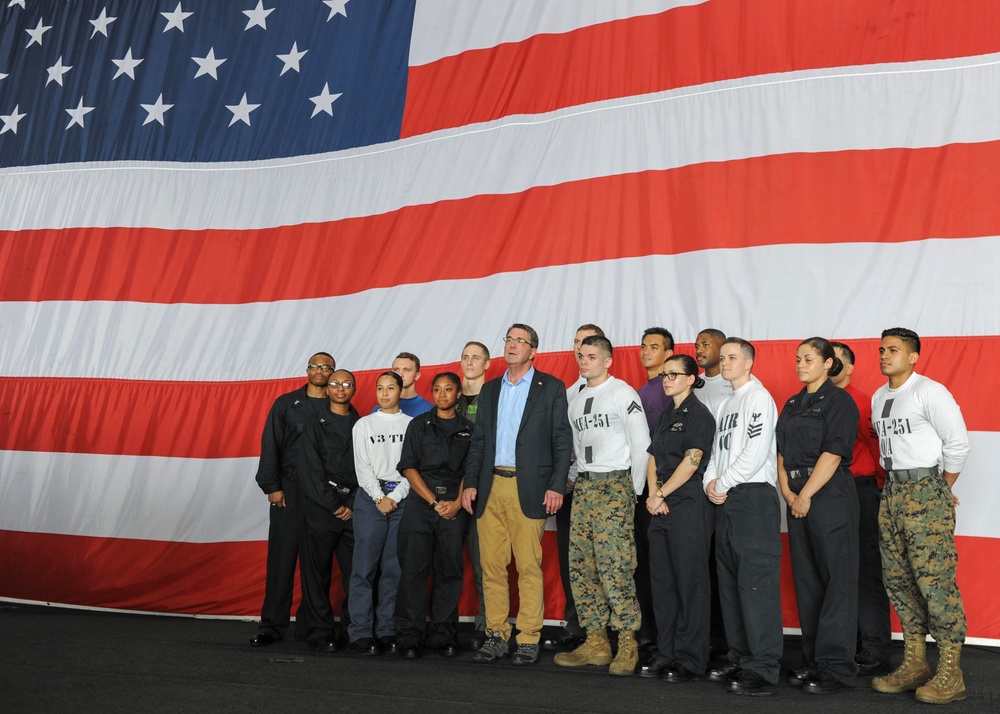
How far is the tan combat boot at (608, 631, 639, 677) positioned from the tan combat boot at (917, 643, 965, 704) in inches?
42.1

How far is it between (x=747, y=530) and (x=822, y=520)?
0.94 ft

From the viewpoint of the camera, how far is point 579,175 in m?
5.16

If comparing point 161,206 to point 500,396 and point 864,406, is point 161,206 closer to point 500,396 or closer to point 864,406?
point 500,396

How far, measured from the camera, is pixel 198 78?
6.39 metres

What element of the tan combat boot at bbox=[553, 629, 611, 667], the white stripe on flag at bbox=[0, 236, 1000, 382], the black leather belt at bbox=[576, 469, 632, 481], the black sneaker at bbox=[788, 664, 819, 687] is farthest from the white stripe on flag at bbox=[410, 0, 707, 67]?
the black sneaker at bbox=[788, 664, 819, 687]

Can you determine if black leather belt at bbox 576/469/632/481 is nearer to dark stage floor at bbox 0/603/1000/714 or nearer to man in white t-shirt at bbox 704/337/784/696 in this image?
man in white t-shirt at bbox 704/337/784/696

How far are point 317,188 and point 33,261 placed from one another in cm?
217

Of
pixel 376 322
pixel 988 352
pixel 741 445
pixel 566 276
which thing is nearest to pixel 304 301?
pixel 376 322

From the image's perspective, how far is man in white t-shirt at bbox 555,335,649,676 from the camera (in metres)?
3.79

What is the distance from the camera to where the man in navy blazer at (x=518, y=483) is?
4.03m

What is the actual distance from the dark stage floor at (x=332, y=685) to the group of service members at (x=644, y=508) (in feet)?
0.48

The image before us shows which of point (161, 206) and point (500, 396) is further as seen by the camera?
point (161, 206)

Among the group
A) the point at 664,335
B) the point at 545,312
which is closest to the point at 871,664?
the point at 664,335

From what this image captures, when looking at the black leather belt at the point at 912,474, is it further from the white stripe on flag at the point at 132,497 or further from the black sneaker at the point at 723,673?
the white stripe on flag at the point at 132,497
